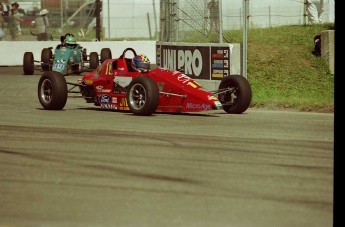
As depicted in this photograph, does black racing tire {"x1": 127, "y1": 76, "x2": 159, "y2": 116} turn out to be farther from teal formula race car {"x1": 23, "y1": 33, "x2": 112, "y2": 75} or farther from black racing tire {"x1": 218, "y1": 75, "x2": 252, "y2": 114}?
teal formula race car {"x1": 23, "y1": 33, "x2": 112, "y2": 75}

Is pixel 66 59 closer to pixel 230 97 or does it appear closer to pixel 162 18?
pixel 162 18

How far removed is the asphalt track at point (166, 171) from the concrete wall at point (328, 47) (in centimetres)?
660

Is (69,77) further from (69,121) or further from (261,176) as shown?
(261,176)

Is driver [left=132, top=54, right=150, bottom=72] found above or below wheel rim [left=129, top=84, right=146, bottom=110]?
above

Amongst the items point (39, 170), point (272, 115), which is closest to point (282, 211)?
point (39, 170)

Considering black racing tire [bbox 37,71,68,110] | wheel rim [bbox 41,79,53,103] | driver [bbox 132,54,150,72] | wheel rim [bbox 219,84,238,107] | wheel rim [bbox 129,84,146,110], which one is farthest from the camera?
wheel rim [bbox 41,79,53,103]

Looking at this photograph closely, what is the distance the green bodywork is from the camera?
25.7 meters

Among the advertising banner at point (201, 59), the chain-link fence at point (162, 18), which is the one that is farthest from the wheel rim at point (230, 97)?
the chain-link fence at point (162, 18)

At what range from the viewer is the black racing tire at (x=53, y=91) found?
1576 cm

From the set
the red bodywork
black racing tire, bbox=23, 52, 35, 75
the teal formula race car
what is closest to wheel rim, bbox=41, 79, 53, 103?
the red bodywork

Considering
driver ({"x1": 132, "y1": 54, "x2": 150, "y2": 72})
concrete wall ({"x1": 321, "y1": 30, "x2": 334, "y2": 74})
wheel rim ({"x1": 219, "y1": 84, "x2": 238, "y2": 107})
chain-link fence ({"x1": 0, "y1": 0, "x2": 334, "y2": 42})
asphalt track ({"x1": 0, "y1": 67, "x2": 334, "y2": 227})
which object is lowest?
asphalt track ({"x1": 0, "y1": 67, "x2": 334, "y2": 227})

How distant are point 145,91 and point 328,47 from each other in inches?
306

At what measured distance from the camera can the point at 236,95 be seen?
15.3m

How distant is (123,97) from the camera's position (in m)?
15.5
